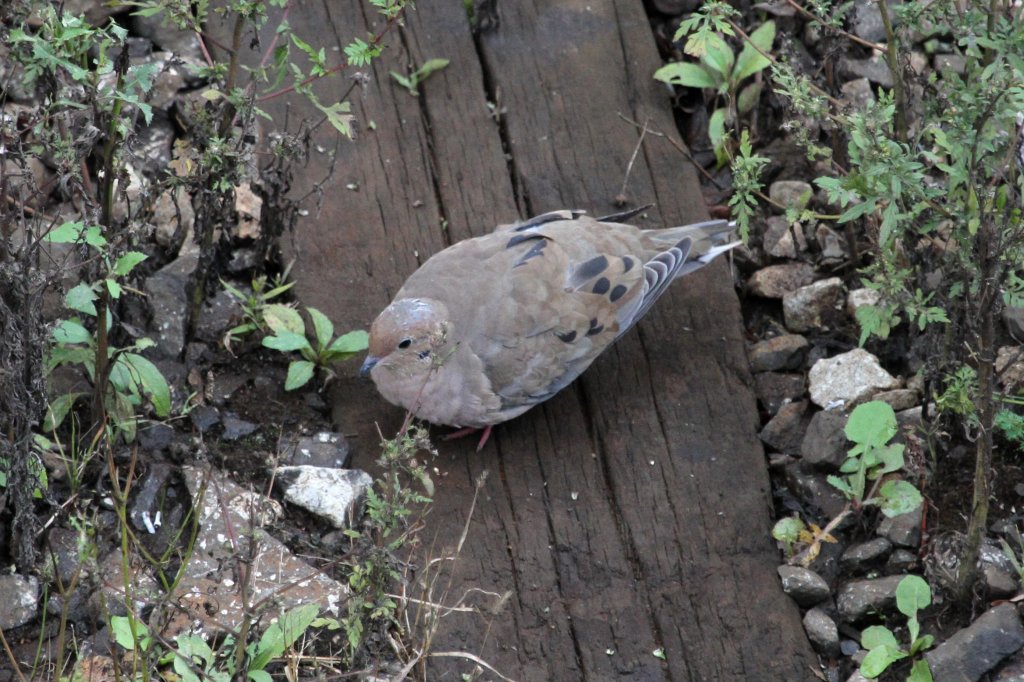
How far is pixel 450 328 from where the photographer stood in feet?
14.9

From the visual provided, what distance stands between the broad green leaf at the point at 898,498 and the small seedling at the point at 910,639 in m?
0.25

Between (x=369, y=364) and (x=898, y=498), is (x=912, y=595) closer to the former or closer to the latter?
(x=898, y=498)

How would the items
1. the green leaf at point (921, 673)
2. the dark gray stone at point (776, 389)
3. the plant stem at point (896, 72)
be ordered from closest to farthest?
1. the green leaf at point (921, 673)
2. the plant stem at point (896, 72)
3. the dark gray stone at point (776, 389)

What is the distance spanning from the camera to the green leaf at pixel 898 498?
13.6 ft

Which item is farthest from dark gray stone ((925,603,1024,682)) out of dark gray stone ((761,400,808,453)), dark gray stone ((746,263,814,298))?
dark gray stone ((746,263,814,298))

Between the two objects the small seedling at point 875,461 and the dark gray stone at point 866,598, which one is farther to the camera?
the small seedling at point 875,461

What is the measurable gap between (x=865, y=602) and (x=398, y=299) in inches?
74.4

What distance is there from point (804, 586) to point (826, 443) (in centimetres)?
58

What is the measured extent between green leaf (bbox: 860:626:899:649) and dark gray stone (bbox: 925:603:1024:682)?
111mm

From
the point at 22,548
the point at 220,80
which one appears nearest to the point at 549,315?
the point at 220,80

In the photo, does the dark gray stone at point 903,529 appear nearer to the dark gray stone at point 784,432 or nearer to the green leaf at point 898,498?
the green leaf at point 898,498

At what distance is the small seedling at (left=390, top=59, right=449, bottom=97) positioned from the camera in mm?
5492

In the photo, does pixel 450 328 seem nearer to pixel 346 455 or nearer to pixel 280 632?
pixel 346 455

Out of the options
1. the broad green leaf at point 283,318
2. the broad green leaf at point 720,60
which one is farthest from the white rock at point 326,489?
the broad green leaf at point 720,60
